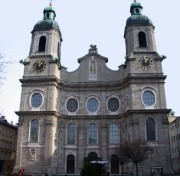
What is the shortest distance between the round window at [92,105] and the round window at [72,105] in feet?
7.05

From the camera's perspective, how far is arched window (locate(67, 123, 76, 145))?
39.6 metres

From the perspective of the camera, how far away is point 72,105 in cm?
4166

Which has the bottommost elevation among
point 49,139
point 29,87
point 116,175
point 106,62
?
point 116,175

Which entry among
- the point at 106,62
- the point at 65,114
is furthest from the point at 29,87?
the point at 106,62

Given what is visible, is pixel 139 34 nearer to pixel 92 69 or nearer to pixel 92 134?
pixel 92 69

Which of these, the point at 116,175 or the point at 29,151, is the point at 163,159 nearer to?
the point at 116,175

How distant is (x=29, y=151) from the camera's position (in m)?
36.7

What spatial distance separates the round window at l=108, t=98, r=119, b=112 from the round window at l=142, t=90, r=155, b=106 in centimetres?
494

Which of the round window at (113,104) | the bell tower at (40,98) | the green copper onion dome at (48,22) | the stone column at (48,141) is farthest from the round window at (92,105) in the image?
the green copper onion dome at (48,22)

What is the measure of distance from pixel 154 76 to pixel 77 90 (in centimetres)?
1273

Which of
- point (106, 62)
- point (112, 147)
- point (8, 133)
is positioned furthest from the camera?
point (8, 133)

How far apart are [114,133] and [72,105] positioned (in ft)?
27.0

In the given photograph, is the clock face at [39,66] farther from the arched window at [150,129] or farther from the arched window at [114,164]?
the arched window at [150,129]

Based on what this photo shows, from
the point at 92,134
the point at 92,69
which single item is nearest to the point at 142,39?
the point at 92,69
